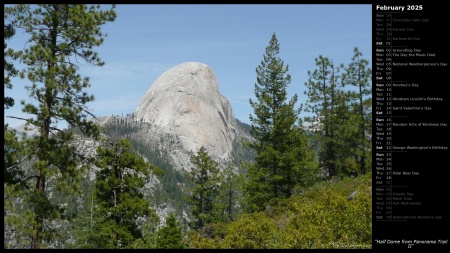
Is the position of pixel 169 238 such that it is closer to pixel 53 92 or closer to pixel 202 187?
pixel 53 92

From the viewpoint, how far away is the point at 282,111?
3528 centimetres

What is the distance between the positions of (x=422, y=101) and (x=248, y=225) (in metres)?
Answer: 9.67

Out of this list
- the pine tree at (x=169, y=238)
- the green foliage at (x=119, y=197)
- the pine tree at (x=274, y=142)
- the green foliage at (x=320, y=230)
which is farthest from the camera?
the pine tree at (x=274, y=142)

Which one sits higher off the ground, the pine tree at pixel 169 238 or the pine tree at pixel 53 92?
the pine tree at pixel 53 92

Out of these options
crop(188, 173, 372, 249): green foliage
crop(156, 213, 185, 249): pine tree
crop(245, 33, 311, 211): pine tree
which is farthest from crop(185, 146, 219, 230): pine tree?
crop(188, 173, 372, 249): green foliage

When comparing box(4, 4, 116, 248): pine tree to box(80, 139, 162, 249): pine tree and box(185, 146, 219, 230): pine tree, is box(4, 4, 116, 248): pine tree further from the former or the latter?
box(185, 146, 219, 230): pine tree

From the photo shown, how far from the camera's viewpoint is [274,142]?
3481cm

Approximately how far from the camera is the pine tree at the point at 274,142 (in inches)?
1323

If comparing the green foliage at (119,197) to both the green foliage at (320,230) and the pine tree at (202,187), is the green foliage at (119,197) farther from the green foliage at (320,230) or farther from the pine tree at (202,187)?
the pine tree at (202,187)

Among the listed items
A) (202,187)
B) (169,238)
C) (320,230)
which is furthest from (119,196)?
(202,187)

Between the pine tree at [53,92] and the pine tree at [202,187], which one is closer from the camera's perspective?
the pine tree at [53,92]

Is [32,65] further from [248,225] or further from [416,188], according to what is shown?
[416,188]

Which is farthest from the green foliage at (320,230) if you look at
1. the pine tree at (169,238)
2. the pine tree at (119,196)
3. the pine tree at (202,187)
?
the pine tree at (202,187)
